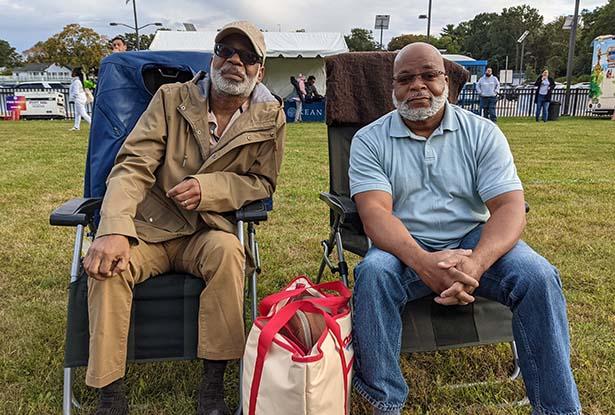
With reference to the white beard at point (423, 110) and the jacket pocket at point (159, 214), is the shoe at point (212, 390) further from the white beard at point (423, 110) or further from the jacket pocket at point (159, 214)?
the white beard at point (423, 110)

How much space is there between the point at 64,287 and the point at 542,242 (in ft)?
12.5

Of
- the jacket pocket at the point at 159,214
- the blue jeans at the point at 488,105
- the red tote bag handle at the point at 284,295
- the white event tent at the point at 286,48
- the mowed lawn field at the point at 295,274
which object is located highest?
the white event tent at the point at 286,48

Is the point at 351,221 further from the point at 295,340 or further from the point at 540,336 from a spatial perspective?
the point at 540,336

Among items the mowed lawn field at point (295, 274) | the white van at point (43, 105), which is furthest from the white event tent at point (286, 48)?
the mowed lawn field at point (295, 274)

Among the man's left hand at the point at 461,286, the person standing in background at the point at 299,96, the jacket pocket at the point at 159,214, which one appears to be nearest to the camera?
the man's left hand at the point at 461,286

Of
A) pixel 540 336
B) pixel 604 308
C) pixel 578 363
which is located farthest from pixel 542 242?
pixel 540 336

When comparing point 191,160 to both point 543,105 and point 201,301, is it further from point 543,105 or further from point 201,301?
point 543,105

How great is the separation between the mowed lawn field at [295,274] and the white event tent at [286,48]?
1107cm

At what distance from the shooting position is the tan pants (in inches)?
85.5

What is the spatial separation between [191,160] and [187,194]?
0.86 feet

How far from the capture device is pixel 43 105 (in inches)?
782

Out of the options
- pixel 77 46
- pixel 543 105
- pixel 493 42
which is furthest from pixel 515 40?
pixel 543 105

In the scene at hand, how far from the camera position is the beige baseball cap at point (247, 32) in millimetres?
2637

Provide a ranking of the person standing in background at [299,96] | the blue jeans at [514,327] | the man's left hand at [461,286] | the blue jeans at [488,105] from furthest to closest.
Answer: the person standing in background at [299,96] → the blue jeans at [488,105] → the man's left hand at [461,286] → the blue jeans at [514,327]
